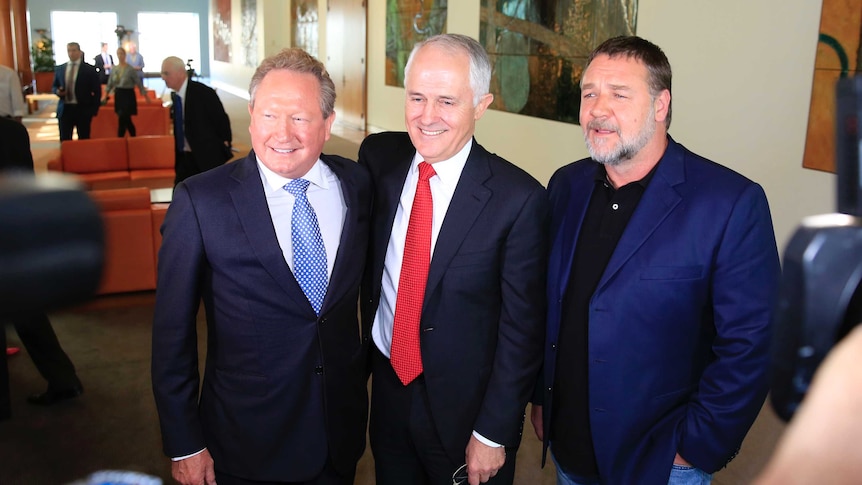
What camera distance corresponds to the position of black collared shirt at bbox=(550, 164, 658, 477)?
1921 millimetres

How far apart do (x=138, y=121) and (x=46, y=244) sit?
548 inches

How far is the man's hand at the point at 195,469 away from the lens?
6.06ft

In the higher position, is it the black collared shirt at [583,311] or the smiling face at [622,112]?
the smiling face at [622,112]

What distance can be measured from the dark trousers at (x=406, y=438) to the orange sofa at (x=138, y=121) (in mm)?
12416

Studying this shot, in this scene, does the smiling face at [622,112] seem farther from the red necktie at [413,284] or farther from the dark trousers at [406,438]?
the dark trousers at [406,438]

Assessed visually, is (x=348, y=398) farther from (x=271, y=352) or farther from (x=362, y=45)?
(x=362, y=45)

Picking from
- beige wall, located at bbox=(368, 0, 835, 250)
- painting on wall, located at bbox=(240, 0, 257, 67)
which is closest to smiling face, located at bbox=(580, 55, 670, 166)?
beige wall, located at bbox=(368, 0, 835, 250)

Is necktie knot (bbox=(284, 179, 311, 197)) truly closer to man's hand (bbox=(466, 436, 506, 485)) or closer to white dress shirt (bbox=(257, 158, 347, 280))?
white dress shirt (bbox=(257, 158, 347, 280))

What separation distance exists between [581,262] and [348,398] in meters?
0.74

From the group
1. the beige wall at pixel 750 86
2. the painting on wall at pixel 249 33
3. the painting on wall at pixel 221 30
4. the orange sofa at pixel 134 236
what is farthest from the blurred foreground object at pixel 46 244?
the painting on wall at pixel 221 30

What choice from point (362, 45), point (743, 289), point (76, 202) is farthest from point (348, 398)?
point (362, 45)

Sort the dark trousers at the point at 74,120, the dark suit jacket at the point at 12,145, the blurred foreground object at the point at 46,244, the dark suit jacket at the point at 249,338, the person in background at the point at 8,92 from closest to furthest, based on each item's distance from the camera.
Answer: the blurred foreground object at the point at 46,244, the dark suit jacket at the point at 249,338, the dark suit jacket at the point at 12,145, the person in background at the point at 8,92, the dark trousers at the point at 74,120

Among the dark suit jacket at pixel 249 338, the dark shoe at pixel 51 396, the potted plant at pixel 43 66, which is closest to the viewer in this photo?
the dark suit jacket at pixel 249 338

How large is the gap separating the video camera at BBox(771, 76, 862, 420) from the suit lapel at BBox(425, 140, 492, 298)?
125cm
